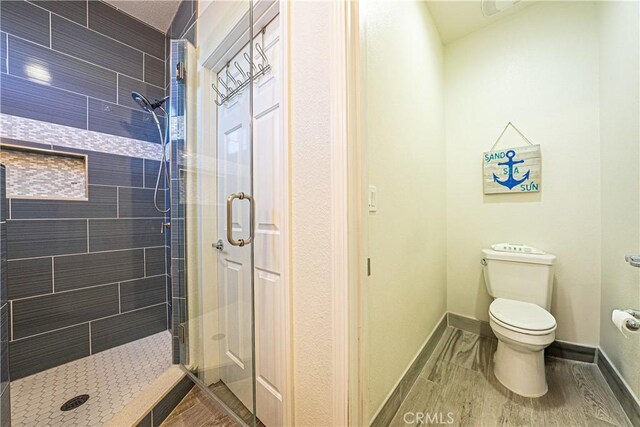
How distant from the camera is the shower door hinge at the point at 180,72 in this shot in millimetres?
1417

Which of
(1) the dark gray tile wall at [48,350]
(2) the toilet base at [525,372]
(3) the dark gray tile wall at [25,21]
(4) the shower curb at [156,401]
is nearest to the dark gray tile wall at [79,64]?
(3) the dark gray tile wall at [25,21]

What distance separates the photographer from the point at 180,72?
1.43 meters

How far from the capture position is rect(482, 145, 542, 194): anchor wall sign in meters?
1.66

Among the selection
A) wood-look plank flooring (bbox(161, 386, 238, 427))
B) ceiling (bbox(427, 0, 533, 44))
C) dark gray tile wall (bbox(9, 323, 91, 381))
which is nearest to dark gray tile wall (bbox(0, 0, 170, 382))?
dark gray tile wall (bbox(9, 323, 91, 381))

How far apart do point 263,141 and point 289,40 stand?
426mm

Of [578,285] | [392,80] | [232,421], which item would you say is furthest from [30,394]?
[578,285]

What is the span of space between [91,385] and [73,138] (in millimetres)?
1476

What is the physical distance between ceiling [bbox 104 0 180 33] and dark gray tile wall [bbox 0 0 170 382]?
5cm

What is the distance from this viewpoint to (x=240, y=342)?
3.67 feet

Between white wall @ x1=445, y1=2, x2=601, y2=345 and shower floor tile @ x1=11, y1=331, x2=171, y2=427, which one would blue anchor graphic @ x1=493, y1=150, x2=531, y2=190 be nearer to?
white wall @ x1=445, y1=2, x2=601, y2=345

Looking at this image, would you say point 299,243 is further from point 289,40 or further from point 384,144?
point 289,40

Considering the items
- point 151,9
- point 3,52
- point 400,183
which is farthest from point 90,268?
point 400,183

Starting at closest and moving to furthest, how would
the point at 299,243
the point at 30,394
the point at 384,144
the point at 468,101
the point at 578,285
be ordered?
the point at 299,243, the point at 384,144, the point at 30,394, the point at 578,285, the point at 468,101

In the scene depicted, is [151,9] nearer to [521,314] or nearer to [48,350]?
[48,350]
